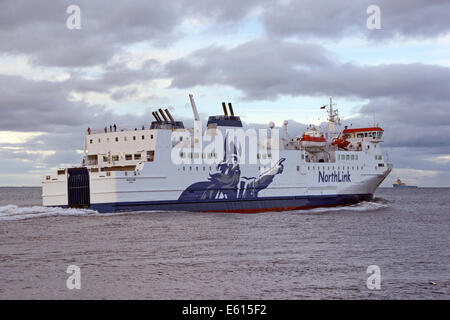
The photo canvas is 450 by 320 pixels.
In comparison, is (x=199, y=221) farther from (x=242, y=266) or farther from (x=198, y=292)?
(x=198, y=292)

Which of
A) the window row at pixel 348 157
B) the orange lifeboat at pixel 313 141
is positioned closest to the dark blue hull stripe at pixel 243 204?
the window row at pixel 348 157

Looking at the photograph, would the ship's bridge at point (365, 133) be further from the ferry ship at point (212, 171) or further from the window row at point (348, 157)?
the window row at point (348, 157)

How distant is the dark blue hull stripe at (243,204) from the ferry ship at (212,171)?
0.05 meters

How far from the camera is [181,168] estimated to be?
2923 centimetres

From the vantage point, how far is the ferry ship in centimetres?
2831

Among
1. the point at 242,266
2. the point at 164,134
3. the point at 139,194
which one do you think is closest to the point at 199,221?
the point at 139,194

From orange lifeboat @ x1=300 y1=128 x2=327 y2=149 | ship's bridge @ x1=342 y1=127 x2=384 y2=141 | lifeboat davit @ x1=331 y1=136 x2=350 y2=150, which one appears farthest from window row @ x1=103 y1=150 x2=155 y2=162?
ship's bridge @ x1=342 y1=127 x2=384 y2=141

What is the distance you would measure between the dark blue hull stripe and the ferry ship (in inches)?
2.1

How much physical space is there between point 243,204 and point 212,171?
3.09 metres

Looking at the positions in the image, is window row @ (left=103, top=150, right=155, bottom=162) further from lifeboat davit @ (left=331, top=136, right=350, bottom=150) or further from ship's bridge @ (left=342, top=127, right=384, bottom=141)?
ship's bridge @ (left=342, top=127, right=384, bottom=141)

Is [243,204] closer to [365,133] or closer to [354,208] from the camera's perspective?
[354,208]

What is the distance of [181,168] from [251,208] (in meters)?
5.60

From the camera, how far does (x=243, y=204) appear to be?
1251 inches
